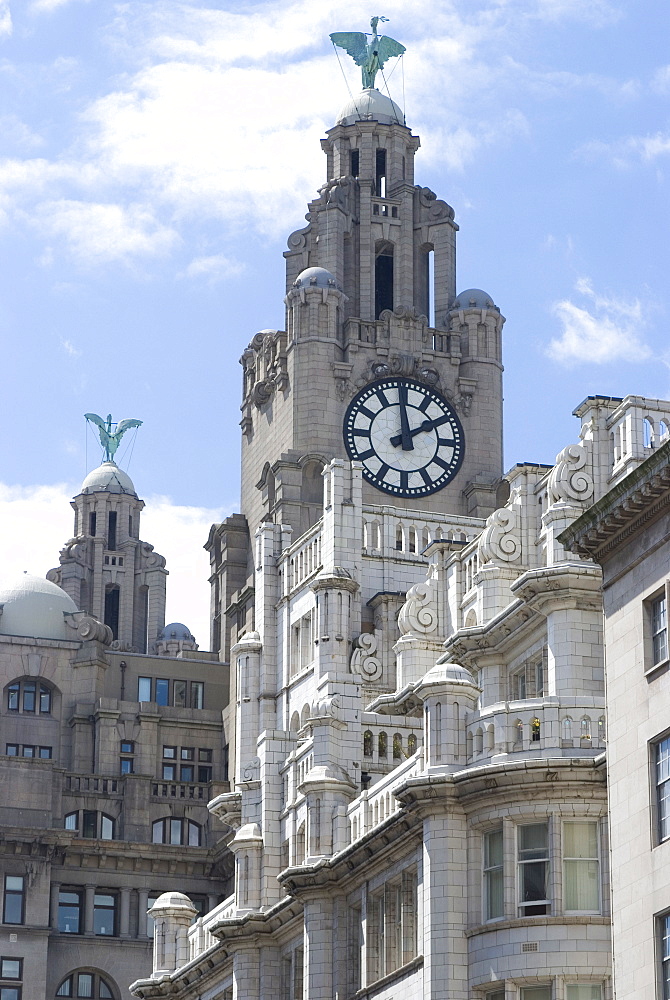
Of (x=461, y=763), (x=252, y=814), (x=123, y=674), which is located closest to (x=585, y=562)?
(x=461, y=763)

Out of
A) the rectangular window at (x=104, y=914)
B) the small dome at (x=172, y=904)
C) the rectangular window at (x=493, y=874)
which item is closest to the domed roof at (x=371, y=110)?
the rectangular window at (x=104, y=914)

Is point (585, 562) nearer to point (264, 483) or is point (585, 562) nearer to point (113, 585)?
point (264, 483)

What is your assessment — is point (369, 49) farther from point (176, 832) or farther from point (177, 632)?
point (177, 632)

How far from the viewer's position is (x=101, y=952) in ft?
333

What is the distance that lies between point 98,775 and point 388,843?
144 ft

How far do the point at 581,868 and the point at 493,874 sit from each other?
2472 millimetres

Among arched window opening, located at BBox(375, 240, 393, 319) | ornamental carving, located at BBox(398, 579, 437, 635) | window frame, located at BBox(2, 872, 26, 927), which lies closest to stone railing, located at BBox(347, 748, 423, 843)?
ornamental carving, located at BBox(398, 579, 437, 635)

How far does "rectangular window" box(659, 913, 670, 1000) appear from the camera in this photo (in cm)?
4869

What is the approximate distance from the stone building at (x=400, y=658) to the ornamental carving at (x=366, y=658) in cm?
9

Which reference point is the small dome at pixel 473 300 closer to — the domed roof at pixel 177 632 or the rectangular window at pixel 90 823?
the rectangular window at pixel 90 823

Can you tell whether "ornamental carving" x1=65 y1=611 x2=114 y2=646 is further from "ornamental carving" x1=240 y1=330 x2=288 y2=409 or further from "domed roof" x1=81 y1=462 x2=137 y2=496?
"domed roof" x1=81 y1=462 x2=137 y2=496

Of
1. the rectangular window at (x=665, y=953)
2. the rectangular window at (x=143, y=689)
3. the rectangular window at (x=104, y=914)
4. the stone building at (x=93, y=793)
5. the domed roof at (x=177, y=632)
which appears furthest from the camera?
the domed roof at (x=177, y=632)

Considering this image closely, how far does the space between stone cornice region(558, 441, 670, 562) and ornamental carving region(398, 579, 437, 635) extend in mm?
17759

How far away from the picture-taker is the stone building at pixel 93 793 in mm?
100562
